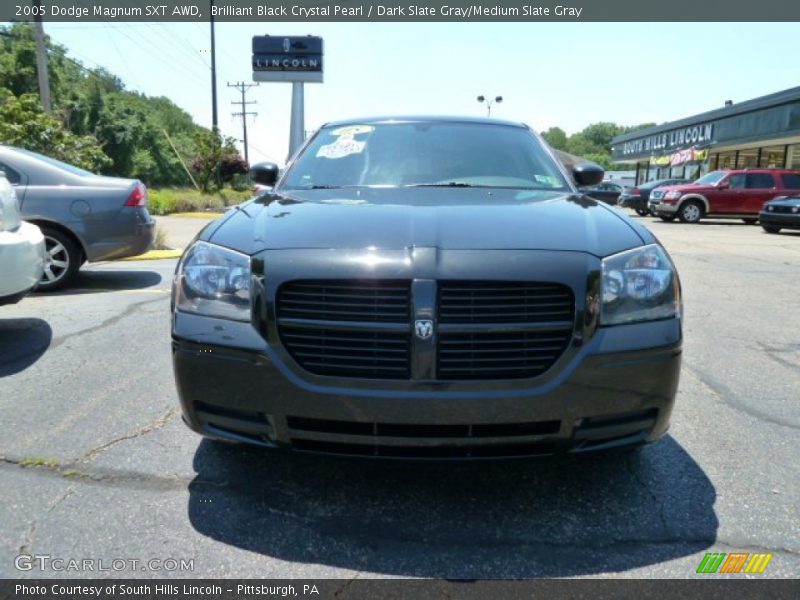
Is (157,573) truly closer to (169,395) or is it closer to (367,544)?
(367,544)

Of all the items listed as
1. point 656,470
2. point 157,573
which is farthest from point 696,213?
point 157,573

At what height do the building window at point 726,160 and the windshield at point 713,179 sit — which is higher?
the building window at point 726,160

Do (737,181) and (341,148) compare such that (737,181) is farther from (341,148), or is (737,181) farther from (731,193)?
(341,148)

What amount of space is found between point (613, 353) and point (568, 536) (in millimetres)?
679

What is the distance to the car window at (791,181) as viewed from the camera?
67.4 ft

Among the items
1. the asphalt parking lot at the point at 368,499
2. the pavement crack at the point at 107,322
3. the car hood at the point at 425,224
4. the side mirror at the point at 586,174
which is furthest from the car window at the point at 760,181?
the car hood at the point at 425,224

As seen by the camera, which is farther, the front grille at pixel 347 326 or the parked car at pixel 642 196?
the parked car at pixel 642 196

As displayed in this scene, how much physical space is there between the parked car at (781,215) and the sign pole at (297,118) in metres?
22.6

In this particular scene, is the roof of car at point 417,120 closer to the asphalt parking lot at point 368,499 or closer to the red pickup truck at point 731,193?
the asphalt parking lot at point 368,499

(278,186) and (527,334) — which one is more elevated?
(278,186)

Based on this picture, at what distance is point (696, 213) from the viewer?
21188mm

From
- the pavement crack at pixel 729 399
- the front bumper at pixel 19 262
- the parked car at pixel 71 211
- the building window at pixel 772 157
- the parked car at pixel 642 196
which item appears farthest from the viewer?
the building window at pixel 772 157

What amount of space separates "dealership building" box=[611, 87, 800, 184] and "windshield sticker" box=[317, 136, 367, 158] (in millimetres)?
25100

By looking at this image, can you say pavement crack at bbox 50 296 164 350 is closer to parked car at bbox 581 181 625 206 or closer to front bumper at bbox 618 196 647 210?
parked car at bbox 581 181 625 206
